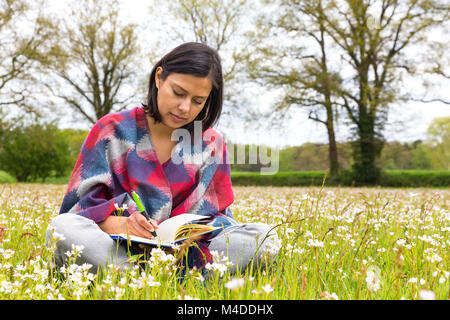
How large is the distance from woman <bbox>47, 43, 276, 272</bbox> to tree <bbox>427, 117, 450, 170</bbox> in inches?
1646

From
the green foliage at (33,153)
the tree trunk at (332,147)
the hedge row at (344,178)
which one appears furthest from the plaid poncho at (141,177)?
the green foliage at (33,153)

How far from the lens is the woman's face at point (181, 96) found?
2600 millimetres

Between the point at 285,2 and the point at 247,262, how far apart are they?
2312 centimetres

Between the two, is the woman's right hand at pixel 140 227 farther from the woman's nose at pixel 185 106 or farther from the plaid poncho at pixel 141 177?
the woman's nose at pixel 185 106

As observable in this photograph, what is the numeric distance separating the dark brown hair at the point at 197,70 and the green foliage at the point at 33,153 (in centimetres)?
2451

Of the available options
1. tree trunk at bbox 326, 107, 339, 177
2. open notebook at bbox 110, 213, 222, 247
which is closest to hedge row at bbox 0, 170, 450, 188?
tree trunk at bbox 326, 107, 339, 177

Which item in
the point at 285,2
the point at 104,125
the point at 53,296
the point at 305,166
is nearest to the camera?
the point at 53,296

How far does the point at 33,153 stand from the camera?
95.9 ft

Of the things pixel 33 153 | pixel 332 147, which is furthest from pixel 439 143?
pixel 33 153

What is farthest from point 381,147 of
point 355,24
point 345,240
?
point 345,240

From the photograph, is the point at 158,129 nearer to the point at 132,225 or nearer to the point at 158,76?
the point at 158,76

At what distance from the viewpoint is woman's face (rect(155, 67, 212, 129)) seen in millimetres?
2600

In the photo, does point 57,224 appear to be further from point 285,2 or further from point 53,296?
point 285,2
